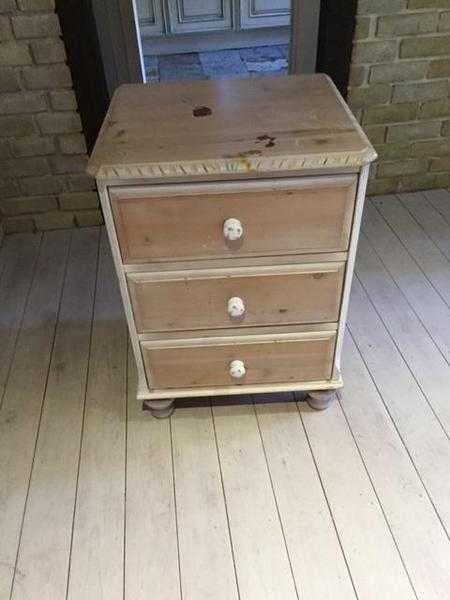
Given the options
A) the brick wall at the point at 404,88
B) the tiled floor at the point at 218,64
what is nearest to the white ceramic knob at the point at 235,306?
the brick wall at the point at 404,88

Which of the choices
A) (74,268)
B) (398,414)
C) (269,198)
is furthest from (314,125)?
(74,268)

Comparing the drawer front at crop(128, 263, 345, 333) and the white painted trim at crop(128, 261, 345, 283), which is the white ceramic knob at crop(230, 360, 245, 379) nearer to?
the drawer front at crop(128, 263, 345, 333)

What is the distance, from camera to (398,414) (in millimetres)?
1355

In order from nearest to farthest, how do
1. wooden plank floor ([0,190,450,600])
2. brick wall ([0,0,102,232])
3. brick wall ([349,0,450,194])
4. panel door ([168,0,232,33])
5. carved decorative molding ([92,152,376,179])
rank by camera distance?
carved decorative molding ([92,152,376,179]) < wooden plank floor ([0,190,450,600]) < brick wall ([0,0,102,232]) < brick wall ([349,0,450,194]) < panel door ([168,0,232,33])

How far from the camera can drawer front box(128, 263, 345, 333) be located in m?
1.08

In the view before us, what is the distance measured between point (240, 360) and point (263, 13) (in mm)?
3556

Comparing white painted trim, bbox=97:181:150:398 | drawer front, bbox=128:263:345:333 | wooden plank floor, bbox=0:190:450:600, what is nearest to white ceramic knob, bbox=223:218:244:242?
drawer front, bbox=128:263:345:333

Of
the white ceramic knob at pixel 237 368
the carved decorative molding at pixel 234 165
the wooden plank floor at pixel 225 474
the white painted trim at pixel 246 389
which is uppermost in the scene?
the carved decorative molding at pixel 234 165

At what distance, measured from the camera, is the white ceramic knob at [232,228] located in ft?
3.23

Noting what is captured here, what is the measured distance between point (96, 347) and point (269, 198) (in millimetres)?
868

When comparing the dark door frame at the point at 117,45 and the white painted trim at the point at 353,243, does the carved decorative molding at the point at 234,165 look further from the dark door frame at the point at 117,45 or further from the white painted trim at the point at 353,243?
the dark door frame at the point at 117,45

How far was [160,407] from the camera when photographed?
4.42ft

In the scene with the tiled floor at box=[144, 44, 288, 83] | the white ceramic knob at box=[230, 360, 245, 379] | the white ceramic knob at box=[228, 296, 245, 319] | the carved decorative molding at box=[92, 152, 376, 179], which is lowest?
the tiled floor at box=[144, 44, 288, 83]

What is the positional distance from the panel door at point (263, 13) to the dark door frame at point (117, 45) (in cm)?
199
